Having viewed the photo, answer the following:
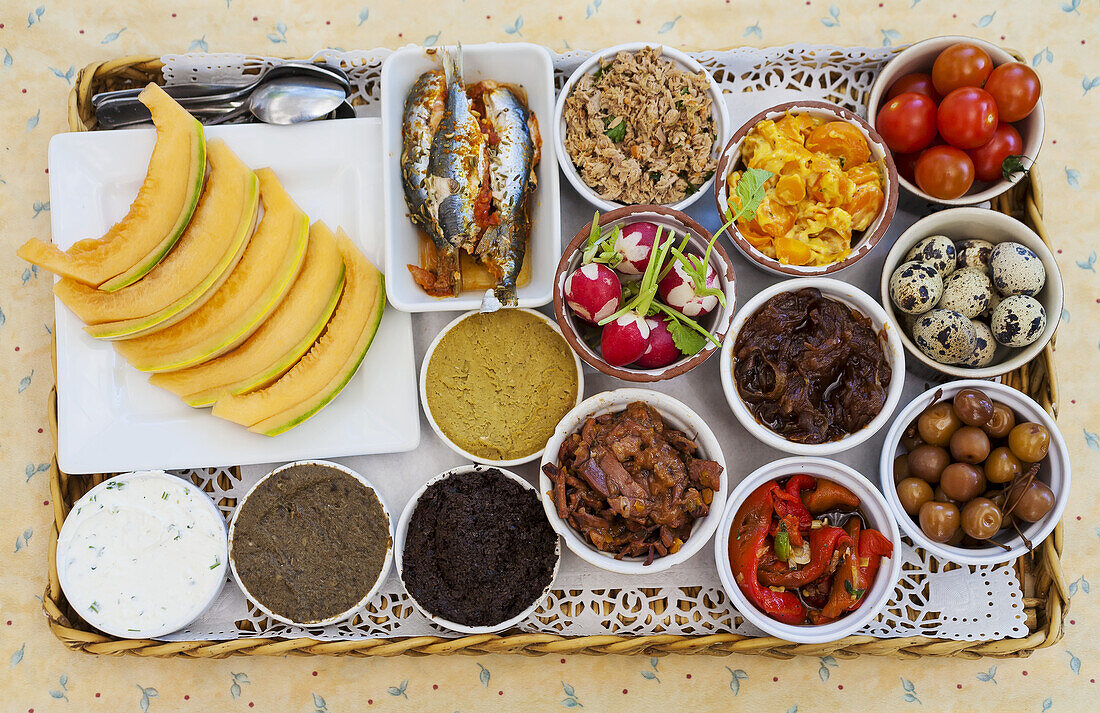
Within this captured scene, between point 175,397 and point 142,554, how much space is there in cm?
38

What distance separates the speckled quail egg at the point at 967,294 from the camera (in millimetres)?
1778

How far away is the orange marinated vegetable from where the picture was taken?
1755mm

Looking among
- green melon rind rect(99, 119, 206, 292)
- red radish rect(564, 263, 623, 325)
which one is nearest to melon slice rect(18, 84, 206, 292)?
green melon rind rect(99, 119, 206, 292)

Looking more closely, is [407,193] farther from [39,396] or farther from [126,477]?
[39,396]

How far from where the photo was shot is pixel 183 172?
179 cm

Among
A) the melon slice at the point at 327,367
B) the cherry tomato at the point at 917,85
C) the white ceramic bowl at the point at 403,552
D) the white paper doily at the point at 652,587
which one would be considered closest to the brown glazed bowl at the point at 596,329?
the white paper doily at the point at 652,587

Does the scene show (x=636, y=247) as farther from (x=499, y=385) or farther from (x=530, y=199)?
(x=499, y=385)

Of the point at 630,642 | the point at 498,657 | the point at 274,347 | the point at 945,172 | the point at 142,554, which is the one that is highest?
the point at 945,172

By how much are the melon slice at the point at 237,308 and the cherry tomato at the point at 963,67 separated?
164 cm

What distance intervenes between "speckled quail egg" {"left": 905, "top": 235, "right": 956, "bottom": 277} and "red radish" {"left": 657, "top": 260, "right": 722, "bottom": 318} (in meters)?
0.55

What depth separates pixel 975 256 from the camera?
1.85 metres

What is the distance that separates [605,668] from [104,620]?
1.24 metres

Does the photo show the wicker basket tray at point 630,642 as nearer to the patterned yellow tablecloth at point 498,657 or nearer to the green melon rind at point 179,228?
the patterned yellow tablecloth at point 498,657

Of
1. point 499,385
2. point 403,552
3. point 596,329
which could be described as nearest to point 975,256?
point 596,329
